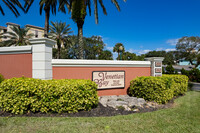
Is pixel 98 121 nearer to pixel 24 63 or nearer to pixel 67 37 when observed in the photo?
pixel 24 63

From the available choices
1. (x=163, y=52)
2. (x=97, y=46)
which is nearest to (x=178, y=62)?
(x=163, y=52)

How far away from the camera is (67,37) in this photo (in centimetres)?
3050

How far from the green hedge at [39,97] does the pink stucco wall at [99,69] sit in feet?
5.53

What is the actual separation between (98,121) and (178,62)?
59945mm

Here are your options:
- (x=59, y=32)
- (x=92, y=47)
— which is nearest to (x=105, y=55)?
(x=92, y=47)

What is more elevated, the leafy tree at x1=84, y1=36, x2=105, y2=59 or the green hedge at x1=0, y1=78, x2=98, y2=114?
the leafy tree at x1=84, y1=36, x2=105, y2=59

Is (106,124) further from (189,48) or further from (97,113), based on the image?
(189,48)

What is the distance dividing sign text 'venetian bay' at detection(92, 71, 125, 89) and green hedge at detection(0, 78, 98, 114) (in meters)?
2.39

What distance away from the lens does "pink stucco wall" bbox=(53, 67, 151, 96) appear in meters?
6.70

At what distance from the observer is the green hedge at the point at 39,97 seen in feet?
15.3

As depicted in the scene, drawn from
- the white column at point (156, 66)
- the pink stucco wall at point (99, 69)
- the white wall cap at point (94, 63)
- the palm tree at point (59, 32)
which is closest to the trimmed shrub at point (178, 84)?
the white column at point (156, 66)

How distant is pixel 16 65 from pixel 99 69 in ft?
14.1

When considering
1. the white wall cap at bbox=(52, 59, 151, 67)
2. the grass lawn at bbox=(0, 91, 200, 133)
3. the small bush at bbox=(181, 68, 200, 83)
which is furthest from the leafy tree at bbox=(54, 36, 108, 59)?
the grass lawn at bbox=(0, 91, 200, 133)

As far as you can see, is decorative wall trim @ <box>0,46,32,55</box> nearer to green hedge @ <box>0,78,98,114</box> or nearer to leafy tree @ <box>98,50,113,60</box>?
green hedge @ <box>0,78,98,114</box>
